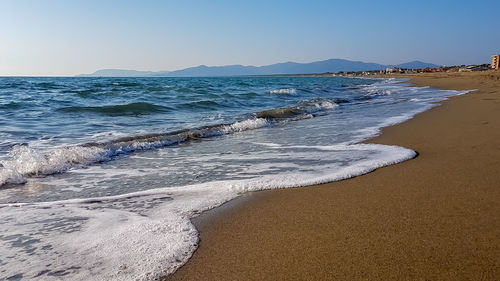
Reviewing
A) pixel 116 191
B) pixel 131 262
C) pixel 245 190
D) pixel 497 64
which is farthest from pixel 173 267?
pixel 497 64

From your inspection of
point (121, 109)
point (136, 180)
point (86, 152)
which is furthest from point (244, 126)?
point (121, 109)

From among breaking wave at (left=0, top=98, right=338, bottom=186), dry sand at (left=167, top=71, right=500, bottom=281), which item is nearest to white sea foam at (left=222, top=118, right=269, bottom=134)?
breaking wave at (left=0, top=98, right=338, bottom=186)

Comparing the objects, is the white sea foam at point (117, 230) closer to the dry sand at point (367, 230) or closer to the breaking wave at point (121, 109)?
the dry sand at point (367, 230)

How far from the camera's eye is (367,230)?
2.53 m

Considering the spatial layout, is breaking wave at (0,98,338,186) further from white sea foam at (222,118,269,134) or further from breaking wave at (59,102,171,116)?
breaking wave at (59,102,171,116)

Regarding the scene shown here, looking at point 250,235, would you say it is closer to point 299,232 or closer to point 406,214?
point 299,232

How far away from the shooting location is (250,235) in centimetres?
259

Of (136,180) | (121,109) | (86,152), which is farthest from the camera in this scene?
(121,109)

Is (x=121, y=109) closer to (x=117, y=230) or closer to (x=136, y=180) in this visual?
(x=136, y=180)

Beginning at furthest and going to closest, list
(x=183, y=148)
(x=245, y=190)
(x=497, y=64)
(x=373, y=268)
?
(x=497, y=64) → (x=183, y=148) → (x=245, y=190) → (x=373, y=268)

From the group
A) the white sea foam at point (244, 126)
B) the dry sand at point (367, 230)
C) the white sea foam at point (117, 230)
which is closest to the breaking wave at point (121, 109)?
the white sea foam at point (244, 126)

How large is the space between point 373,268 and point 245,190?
1.91 m

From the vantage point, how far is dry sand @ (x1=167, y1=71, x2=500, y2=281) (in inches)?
79.7

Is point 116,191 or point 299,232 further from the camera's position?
Result: point 116,191
